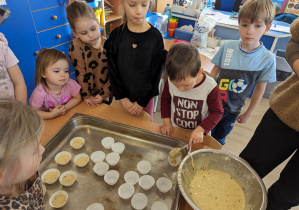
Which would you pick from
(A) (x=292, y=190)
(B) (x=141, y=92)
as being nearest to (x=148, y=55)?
(B) (x=141, y=92)

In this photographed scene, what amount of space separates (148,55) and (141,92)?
0.82ft

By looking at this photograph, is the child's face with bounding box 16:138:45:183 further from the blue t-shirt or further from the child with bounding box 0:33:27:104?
the blue t-shirt

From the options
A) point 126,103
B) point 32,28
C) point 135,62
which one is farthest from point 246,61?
point 32,28

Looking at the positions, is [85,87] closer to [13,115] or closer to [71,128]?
[71,128]

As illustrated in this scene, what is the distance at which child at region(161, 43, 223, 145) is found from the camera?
887 millimetres

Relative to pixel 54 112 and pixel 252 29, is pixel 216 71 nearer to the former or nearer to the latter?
pixel 252 29

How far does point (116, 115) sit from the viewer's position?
1.17 meters

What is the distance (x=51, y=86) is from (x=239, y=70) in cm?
122

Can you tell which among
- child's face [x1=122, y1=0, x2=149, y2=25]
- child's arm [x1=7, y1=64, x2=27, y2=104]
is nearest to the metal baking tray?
child's arm [x1=7, y1=64, x2=27, y2=104]

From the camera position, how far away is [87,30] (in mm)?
1236

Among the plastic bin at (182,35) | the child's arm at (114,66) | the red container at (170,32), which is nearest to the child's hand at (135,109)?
the child's arm at (114,66)

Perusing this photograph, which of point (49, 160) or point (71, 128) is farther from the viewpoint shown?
point (71, 128)

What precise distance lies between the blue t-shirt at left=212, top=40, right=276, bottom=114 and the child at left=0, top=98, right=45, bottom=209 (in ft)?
3.91

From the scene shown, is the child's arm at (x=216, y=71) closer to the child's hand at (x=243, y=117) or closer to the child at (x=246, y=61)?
the child at (x=246, y=61)
